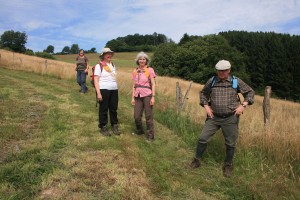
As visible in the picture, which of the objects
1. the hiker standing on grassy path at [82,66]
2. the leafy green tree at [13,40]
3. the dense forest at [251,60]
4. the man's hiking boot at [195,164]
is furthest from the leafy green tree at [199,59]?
the leafy green tree at [13,40]

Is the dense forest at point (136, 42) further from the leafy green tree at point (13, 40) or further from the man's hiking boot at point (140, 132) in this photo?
the man's hiking boot at point (140, 132)

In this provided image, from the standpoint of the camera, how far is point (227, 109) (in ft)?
17.3

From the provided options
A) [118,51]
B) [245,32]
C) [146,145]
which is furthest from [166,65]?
[146,145]

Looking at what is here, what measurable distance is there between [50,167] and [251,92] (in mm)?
3351

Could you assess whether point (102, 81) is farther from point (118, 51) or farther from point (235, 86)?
point (118, 51)

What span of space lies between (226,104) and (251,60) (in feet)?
159

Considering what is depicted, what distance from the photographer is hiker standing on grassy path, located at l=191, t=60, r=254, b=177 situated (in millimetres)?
5234

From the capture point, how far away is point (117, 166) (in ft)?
16.8

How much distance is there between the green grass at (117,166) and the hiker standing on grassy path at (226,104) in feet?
1.79

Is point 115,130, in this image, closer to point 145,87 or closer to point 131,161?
point 145,87

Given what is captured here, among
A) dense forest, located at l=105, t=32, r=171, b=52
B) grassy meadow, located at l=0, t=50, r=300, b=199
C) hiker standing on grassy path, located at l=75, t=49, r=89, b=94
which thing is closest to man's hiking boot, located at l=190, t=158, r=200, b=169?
grassy meadow, located at l=0, t=50, r=300, b=199

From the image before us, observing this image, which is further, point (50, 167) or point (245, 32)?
point (245, 32)

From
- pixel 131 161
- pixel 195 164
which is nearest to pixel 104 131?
pixel 131 161

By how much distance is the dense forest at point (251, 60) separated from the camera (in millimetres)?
47503
